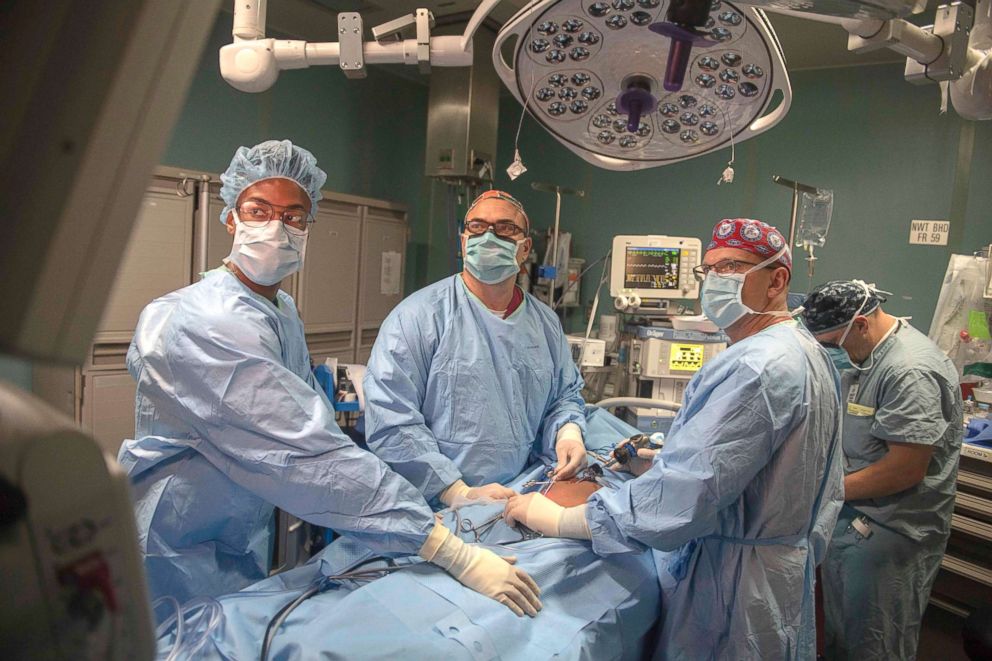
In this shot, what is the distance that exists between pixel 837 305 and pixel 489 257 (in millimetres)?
1187

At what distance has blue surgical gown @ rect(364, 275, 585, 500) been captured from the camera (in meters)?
1.98

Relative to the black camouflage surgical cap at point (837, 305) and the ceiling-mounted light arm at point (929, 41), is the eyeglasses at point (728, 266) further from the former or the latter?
the black camouflage surgical cap at point (837, 305)

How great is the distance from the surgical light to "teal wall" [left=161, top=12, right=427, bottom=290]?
2770 millimetres

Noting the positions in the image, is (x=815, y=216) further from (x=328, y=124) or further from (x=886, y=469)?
(x=328, y=124)

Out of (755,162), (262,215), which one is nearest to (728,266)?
(262,215)

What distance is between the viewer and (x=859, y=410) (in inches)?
87.9

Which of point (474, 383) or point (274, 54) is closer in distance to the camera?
point (274, 54)

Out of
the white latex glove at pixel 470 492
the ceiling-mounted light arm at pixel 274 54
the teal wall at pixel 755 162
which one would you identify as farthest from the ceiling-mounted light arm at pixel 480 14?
the teal wall at pixel 755 162

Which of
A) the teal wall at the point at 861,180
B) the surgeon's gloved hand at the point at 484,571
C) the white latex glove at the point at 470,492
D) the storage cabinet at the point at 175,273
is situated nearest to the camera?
the surgeon's gloved hand at the point at 484,571

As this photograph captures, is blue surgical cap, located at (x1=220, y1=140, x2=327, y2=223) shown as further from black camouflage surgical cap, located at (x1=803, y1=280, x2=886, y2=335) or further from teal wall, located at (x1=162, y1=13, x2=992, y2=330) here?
teal wall, located at (x1=162, y1=13, x2=992, y2=330)

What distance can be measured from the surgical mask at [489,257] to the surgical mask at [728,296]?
77 centimetres

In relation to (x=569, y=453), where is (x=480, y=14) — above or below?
above

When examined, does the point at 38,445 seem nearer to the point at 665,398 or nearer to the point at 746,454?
the point at 746,454

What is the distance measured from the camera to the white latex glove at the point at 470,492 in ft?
6.24
